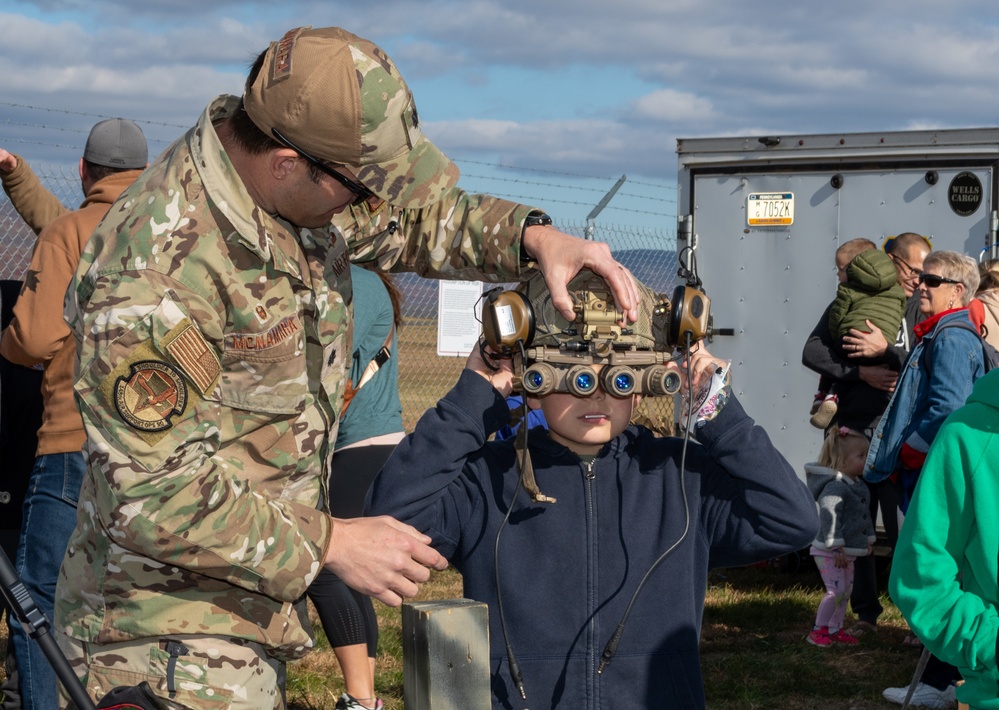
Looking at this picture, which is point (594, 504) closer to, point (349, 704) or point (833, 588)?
point (349, 704)

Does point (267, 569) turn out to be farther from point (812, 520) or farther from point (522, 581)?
point (812, 520)

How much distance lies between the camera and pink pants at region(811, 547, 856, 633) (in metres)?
7.23

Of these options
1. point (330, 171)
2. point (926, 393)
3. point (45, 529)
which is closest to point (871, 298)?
point (926, 393)

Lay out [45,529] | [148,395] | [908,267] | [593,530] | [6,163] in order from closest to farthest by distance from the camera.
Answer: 1. [148,395]
2. [593,530]
3. [45,529]
4. [6,163]
5. [908,267]

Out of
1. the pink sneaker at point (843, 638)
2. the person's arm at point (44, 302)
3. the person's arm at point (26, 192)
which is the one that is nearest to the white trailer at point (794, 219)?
the pink sneaker at point (843, 638)

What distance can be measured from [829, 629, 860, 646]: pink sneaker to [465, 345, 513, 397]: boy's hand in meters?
5.25

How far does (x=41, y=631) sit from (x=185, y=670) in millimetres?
388

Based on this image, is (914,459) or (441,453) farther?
(914,459)

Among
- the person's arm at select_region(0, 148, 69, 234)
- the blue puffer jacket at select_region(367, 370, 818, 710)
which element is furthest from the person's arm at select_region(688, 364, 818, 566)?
the person's arm at select_region(0, 148, 69, 234)

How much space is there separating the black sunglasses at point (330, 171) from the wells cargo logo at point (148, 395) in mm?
538

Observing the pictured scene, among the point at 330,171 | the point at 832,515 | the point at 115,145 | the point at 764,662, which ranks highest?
the point at 115,145

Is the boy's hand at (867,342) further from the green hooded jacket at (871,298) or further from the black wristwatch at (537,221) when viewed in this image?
the black wristwatch at (537,221)

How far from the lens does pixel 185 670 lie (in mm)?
2410

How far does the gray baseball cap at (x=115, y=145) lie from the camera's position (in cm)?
493
